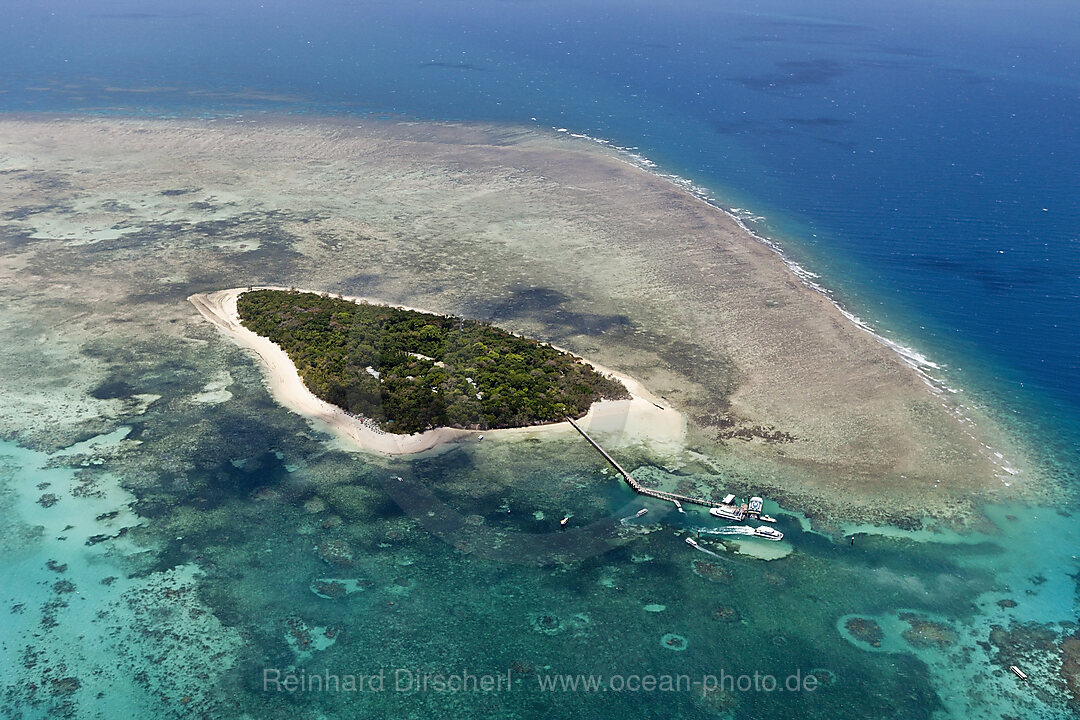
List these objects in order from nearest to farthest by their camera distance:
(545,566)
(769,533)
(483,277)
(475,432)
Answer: (545,566) → (769,533) → (475,432) → (483,277)

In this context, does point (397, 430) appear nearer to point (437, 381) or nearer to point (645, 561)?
point (437, 381)

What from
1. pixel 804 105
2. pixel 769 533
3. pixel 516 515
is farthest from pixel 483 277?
pixel 804 105

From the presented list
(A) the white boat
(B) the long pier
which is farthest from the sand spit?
(B) the long pier

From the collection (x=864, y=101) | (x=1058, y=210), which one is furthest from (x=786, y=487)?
(x=864, y=101)

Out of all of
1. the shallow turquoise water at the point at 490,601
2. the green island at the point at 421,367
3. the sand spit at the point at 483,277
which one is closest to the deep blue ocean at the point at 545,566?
the shallow turquoise water at the point at 490,601

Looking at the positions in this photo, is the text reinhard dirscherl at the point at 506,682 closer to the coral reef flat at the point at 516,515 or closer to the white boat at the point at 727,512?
the coral reef flat at the point at 516,515

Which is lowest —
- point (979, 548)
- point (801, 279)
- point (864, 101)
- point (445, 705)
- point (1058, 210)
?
point (445, 705)

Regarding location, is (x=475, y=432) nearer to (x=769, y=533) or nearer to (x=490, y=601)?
(x=490, y=601)
